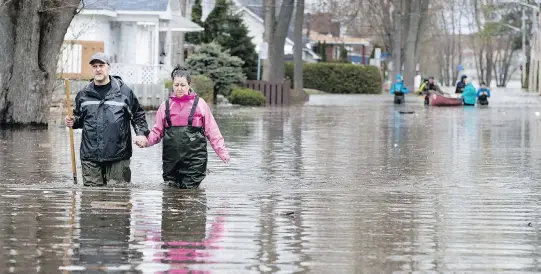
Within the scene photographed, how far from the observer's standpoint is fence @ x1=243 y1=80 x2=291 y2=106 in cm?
5259

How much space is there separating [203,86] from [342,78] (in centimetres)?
4167

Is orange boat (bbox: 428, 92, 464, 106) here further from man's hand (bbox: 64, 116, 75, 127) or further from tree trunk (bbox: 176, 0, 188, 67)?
man's hand (bbox: 64, 116, 75, 127)

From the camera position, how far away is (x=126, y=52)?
50219 mm

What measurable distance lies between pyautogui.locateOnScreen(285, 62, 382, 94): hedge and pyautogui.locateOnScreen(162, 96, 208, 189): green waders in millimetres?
72573

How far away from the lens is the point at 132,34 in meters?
50.0

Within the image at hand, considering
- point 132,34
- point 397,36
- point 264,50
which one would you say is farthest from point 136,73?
point 397,36

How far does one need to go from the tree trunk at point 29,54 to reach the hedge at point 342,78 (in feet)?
198

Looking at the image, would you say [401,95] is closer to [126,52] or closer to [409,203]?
[126,52]

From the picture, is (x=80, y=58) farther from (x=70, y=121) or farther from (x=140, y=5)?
(x=70, y=121)

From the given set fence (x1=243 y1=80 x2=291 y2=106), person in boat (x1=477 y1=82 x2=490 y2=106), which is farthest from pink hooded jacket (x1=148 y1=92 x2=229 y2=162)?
fence (x1=243 y1=80 x2=291 y2=106)

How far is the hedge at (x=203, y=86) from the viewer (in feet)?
146

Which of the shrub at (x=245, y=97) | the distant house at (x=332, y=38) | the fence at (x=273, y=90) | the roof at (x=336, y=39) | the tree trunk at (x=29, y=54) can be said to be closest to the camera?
the tree trunk at (x=29, y=54)

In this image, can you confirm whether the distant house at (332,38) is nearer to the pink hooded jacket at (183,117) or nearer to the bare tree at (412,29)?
the bare tree at (412,29)

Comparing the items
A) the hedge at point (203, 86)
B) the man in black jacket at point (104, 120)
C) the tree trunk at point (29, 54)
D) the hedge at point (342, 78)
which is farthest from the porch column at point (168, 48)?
the man in black jacket at point (104, 120)
